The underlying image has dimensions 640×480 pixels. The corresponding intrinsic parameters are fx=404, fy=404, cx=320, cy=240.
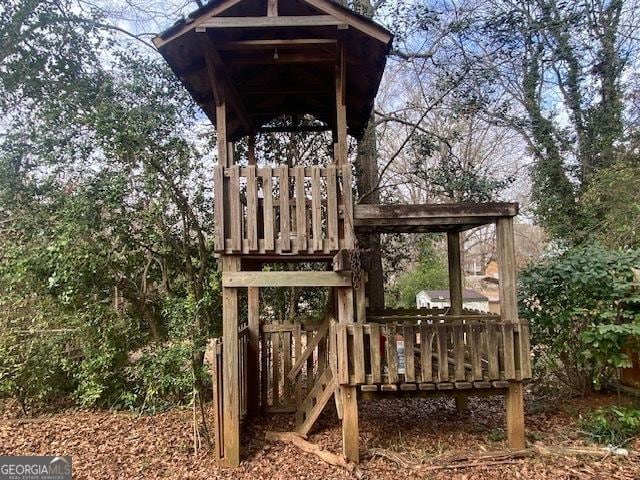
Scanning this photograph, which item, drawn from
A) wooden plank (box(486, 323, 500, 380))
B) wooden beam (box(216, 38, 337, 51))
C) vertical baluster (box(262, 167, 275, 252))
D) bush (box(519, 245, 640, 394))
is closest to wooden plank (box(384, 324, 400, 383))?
wooden plank (box(486, 323, 500, 380))

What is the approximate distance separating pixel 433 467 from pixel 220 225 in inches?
137

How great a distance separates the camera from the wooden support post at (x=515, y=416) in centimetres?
451

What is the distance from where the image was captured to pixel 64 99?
21.4ft

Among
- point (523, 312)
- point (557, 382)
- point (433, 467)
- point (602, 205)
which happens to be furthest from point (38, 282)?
point (602, 205)

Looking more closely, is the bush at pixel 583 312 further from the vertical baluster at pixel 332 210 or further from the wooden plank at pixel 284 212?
the wooden plank at pixel 284 212

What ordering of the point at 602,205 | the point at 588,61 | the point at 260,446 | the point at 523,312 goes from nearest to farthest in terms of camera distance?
the point at 260,446, the point at 523,312, the point at 602,205, the point at 588,61

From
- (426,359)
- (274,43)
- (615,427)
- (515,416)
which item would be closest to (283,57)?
(274,43)

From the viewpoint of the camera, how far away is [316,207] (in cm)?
452

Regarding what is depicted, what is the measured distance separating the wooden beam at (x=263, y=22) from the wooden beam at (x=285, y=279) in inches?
105

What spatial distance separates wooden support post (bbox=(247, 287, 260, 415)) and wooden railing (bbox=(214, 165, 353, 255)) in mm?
1643

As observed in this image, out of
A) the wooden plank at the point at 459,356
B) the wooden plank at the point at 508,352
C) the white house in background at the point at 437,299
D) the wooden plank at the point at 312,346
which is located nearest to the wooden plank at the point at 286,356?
the wooden plank at the point at 312,346

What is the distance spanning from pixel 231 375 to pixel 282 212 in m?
1.94

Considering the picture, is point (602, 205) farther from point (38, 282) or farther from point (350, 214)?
point (38, 282)

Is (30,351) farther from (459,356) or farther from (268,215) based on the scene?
(459,356)
